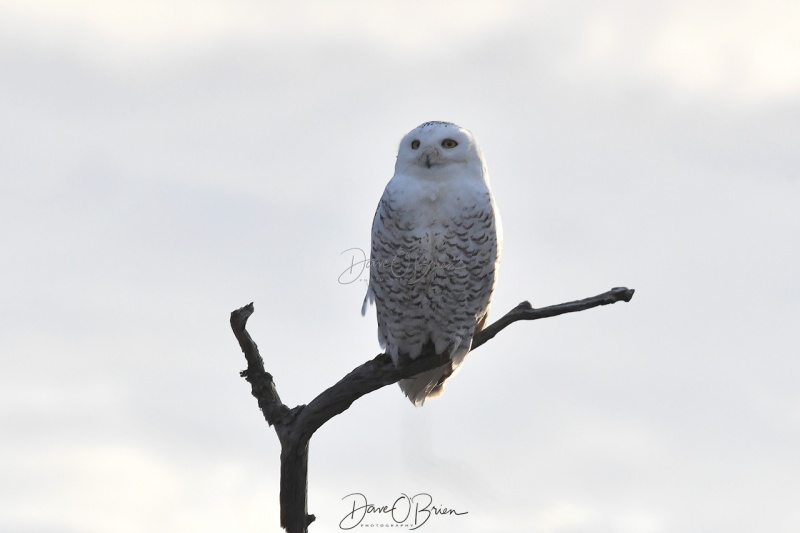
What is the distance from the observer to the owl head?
→ 7.93 meters

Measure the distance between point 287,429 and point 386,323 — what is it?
1.02 m

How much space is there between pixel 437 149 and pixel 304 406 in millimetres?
2008

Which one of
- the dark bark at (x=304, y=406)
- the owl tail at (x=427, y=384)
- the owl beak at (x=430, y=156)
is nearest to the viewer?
the owl beak at (x=430, y=156)

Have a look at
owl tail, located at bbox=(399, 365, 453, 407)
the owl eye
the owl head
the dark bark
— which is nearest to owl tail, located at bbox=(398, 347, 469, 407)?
owl tail, located at bbox=(399, 365, 453, 407)

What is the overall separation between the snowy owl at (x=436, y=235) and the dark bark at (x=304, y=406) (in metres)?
0.33

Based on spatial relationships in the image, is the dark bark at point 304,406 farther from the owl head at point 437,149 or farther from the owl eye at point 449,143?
the owl eye at point 449,143

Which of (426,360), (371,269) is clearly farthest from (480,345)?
(371,269)

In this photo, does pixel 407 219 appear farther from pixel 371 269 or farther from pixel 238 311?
pixel 238 311

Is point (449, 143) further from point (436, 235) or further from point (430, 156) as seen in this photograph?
point (436, 235)

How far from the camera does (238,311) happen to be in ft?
25.8

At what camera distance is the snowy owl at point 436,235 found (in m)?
7.94

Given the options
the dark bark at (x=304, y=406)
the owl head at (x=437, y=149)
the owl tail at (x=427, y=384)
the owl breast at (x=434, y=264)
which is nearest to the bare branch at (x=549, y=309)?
the dark bark at (x=304, y=406)

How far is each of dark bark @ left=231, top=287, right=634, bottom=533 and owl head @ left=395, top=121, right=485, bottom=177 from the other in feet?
3.59

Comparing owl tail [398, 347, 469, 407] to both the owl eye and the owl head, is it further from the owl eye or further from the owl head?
the owl eye
